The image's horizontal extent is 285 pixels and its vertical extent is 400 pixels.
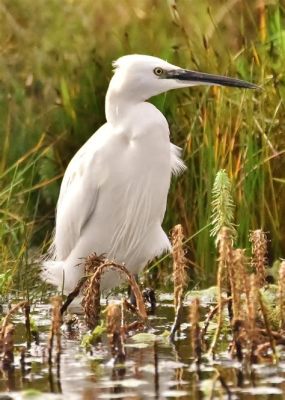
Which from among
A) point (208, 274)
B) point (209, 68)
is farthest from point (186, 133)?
point (208, 274)

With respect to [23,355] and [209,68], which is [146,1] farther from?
[23,355]

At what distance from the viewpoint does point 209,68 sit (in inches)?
322

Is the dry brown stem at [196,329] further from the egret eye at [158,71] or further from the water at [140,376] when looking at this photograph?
the egret eye at [158,71]

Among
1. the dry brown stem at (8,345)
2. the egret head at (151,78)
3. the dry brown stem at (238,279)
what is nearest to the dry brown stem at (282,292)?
the dry brown stem at (238,279)

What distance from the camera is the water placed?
4.87 metres

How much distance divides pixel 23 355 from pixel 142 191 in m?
1.83

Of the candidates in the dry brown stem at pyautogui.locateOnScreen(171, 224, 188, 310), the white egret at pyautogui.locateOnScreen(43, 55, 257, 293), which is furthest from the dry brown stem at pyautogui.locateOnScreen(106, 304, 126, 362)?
the white egret at pyautogui.locateOnScreen(43, 55, 257, 293)

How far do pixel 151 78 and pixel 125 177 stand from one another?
0.53 metres

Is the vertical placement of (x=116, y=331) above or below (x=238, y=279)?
below

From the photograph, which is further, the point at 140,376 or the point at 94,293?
the point at 94,293

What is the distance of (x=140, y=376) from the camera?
5.25 m

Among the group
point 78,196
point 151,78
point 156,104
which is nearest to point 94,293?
point 78,196

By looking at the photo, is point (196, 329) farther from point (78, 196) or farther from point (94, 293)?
point (78, 196)

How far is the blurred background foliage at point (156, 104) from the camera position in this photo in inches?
300
